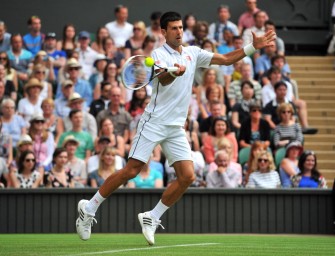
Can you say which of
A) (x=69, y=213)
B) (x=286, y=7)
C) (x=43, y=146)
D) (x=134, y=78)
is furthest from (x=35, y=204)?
(x=286, y=7)

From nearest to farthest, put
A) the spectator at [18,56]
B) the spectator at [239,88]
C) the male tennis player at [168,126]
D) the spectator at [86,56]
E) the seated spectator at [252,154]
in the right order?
the male tennis player at [168,126]
the seated spectator at [252,154]
the spectator at [239,88]
the spectator at [18,56]
the spectator at [86,56]

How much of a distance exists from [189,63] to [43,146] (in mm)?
6511

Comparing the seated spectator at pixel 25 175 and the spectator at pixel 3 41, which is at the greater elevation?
the spectator at pixel 3 41

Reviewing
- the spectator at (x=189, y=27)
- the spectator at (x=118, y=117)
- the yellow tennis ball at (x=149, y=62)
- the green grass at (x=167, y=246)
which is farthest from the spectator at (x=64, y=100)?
the yellow tennis ball at (x=149, y=62)

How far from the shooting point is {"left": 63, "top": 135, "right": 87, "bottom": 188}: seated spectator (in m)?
16.9

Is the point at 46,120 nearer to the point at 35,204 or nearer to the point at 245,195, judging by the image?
the point at 35,204

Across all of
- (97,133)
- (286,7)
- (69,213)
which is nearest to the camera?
(69,213)

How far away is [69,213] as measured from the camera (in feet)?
52.3

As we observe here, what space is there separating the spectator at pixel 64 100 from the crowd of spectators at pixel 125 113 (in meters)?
0.02

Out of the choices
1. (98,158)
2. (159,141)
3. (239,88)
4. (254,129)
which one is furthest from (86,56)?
(159,141)

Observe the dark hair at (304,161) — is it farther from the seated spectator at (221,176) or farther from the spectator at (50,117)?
the spectator at (50,117)

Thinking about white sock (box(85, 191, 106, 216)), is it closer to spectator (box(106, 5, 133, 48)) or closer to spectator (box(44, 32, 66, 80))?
spectator (box(44, 32, 66, 80))

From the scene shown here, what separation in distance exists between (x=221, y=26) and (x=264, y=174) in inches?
245

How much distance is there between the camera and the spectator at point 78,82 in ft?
64.8
